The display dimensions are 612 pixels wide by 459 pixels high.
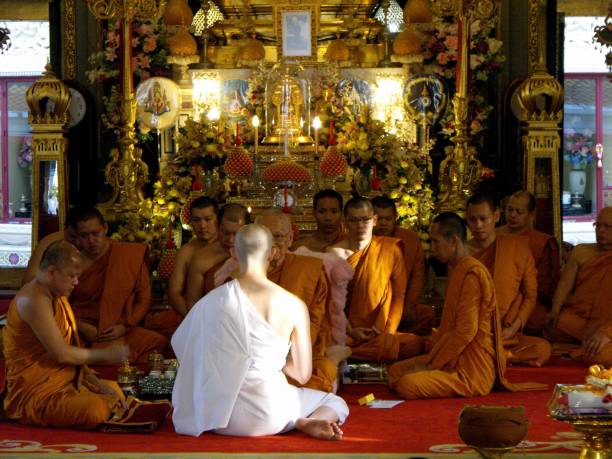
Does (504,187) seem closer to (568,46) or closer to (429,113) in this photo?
(429,113)

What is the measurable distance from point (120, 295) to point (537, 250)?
282 centimetres

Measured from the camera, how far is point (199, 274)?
803cm

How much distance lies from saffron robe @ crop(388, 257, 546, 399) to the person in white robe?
108cm

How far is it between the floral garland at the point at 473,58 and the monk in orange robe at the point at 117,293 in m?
3.66

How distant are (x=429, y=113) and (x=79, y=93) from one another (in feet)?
9.75

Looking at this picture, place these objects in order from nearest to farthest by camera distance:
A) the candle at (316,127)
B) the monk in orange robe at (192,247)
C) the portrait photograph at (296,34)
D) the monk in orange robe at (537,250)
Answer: the monk in orange robe at (192,247) < the monk in orange robe at (537,250) < the candle at (316,127) < the portrait photograph at (296,34)

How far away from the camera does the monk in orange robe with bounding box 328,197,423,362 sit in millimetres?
7855

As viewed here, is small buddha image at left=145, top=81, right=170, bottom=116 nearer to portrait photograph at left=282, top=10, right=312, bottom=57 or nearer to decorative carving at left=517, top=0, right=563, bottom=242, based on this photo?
portrait photograph at left=282, top=10, right=312, bottom=57

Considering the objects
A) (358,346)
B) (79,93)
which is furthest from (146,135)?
(358,346)

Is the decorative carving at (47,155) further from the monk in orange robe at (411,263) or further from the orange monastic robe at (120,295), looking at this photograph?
the monk in orange robe at (411,263)

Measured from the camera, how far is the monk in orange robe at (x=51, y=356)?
19.6 ft

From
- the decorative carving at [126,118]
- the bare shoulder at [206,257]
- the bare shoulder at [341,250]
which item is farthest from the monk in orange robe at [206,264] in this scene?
the decorative carving at [126,118]

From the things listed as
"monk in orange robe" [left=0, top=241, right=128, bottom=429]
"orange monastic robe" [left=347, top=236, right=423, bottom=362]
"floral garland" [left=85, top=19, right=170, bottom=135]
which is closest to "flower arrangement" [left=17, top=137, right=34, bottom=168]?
"floral garland" [left=85, top=19, right=170, bottom=135]

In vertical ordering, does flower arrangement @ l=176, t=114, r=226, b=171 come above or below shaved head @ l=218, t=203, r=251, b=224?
above
